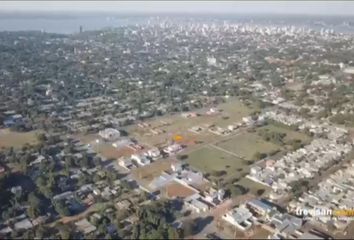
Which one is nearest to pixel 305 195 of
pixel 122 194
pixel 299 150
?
pixel 299 150

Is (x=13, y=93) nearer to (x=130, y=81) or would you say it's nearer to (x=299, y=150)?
(x=130, y=81)

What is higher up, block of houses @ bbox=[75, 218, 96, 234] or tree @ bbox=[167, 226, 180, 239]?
tree @ bbox=[167, 226, 180, 239]

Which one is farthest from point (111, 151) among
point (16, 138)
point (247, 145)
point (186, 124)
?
point (247, 145)

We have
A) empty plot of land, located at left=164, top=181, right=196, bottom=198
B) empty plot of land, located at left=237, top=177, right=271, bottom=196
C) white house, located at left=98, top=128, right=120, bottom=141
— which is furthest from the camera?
white house, located at left=98, top=128, right=120, bottom=141

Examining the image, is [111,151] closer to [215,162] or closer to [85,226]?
[215,162]

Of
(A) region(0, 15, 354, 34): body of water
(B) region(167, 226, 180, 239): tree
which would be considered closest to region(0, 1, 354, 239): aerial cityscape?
(B) region(167, 226, 180, 239): tree

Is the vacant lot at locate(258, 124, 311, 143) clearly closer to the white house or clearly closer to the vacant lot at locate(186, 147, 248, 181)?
the vacant lot at locate(186, 147, 248, 181)
